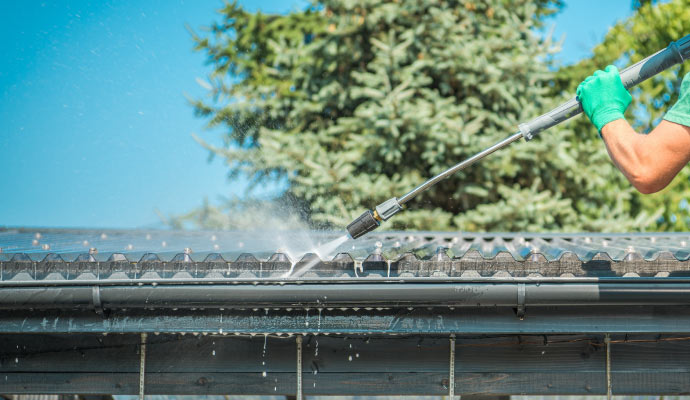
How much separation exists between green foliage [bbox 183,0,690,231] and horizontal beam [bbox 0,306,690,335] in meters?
5.62

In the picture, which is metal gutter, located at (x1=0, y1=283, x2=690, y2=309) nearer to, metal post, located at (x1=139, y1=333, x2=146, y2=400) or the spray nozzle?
the spray nozzle

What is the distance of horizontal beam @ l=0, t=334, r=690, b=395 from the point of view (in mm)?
2980

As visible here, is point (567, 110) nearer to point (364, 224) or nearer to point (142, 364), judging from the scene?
point (364, 224)

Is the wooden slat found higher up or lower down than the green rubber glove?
lower down

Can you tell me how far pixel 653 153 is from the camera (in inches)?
80.5

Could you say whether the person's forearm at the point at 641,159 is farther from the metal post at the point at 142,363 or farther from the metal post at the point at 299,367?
the metal post at the point at 142,363

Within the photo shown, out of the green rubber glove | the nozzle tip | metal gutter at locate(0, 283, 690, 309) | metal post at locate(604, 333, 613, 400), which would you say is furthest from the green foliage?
the green rubber glove

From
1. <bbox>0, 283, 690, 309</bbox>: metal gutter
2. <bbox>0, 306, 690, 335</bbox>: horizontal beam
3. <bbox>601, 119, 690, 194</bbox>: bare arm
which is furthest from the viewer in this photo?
<bbox>0, 306, 690, 335</bbox>: horizontal beam

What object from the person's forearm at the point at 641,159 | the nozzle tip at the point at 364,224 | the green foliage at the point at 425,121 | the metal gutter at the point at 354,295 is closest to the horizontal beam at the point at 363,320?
the metal gutter at the point at 354,295

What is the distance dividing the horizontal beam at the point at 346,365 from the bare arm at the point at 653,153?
1.15 m

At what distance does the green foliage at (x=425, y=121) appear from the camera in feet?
27.8

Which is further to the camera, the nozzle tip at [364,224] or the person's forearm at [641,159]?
the nozzle tip at [364,224]

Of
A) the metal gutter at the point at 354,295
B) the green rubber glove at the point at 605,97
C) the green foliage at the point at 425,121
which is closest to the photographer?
the green rubber glove at the point at 605,97

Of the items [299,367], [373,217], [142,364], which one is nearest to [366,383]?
[299,367]
